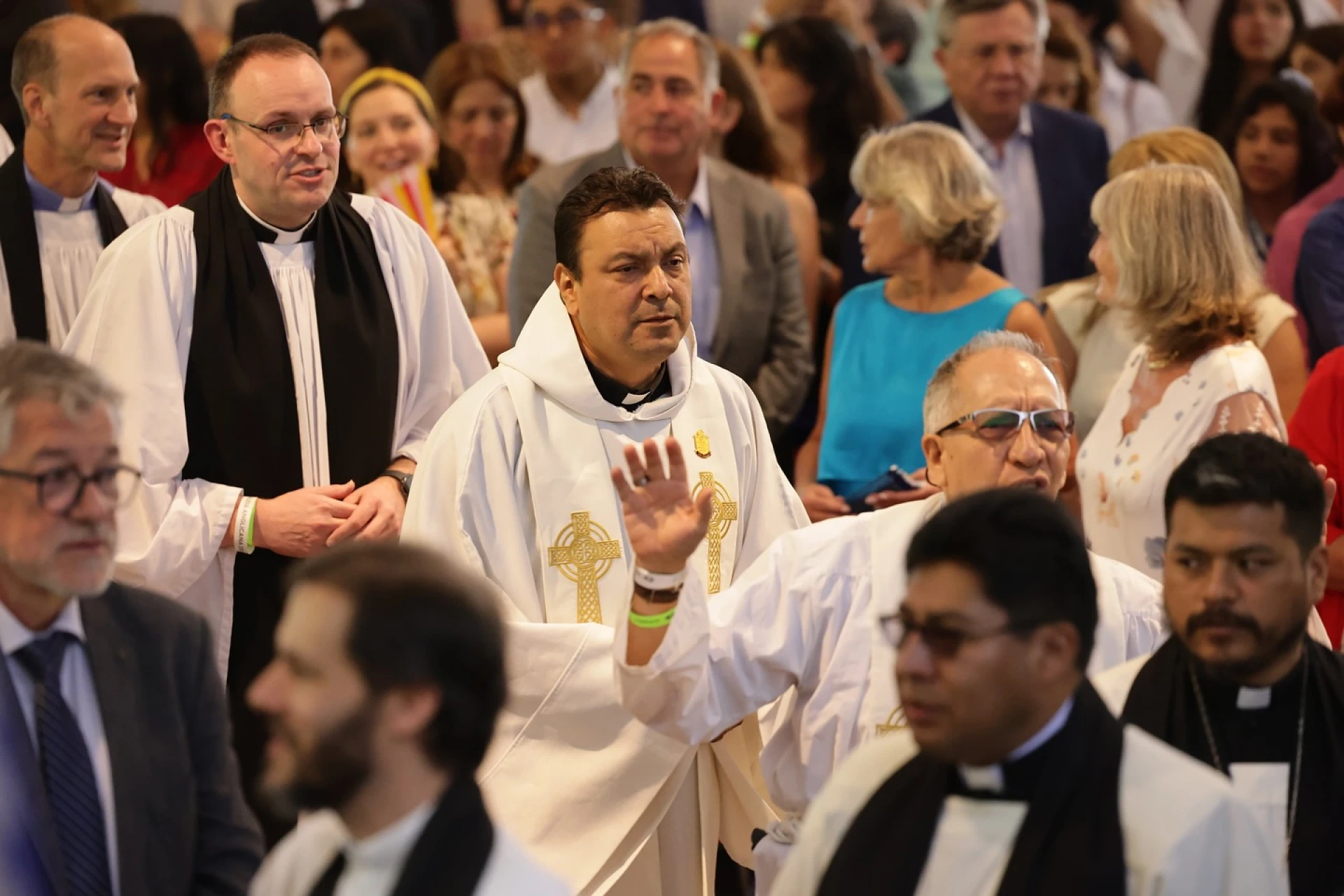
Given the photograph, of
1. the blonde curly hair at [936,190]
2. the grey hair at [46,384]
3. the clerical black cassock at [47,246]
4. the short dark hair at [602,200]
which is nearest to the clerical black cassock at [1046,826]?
the grey hair at [46,384]

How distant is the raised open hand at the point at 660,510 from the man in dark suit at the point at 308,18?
4651 mm

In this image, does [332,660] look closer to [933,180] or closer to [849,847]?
[849,847]

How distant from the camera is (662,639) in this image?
12.8 feet

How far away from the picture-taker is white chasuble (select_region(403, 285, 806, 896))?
4.64 m

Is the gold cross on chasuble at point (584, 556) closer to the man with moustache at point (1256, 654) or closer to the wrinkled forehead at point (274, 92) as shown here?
the wrinkled forehead at point (274, 92)

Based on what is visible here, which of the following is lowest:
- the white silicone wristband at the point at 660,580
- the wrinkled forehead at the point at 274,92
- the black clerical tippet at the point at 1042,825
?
the black clerical tippet at the point at 1042,825

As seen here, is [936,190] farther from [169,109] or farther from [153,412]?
[169,109]

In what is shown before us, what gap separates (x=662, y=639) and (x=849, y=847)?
3.10ft

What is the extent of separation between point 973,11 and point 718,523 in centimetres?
339

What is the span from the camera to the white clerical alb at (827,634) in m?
4.16

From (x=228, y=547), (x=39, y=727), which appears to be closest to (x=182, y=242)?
(x=228, y=547)

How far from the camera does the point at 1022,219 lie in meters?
7.43

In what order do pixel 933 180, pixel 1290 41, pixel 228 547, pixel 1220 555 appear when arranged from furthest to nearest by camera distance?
pixel 1290 41 < pixel 933 180 < pixel 228 547 < pixel 1220 555

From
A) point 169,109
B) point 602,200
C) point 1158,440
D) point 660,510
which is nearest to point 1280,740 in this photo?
point 660,510
